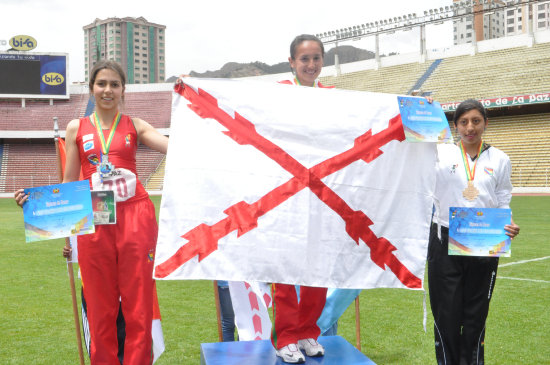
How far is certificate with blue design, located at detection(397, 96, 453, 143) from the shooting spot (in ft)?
10.2

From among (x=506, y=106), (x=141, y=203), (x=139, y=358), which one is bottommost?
(x=139, y=358)

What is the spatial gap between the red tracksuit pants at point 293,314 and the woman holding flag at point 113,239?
68 centimetres

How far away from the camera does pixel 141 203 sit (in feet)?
9.59

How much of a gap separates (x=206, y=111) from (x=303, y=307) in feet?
3.97

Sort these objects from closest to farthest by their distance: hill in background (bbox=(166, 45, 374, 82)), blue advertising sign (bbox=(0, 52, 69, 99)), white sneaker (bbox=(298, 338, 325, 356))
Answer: white sneaker (bbox=(298, 338, 325, 356)) → blue advertising sign (bbox=(0, 52, 69, 99)) → hill in background (bbox=(166, 45, 374, 82))

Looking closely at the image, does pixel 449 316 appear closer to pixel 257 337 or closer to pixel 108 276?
pixel 257 337

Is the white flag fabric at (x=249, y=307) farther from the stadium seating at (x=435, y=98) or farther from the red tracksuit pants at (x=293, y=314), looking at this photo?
the stadium seating at (x=435, y=98)

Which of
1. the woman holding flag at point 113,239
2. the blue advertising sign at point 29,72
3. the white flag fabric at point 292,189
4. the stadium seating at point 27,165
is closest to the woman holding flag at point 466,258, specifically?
the white flag fabric at point 292,189

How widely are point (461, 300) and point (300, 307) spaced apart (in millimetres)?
880

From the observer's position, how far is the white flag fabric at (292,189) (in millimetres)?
3037

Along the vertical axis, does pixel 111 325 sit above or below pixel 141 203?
below

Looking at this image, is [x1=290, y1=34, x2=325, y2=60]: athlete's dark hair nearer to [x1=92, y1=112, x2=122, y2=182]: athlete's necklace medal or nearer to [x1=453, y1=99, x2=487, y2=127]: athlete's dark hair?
[x1=453, y1=99, x2=487, y2=127]: athlete's dark hair

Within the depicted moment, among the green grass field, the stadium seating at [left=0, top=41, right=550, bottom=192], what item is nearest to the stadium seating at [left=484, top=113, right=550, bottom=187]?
the stadium seating at [left=0, top=41, right=550, bottom=192]

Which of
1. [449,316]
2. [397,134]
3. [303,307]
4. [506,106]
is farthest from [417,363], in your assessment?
[506,106]
